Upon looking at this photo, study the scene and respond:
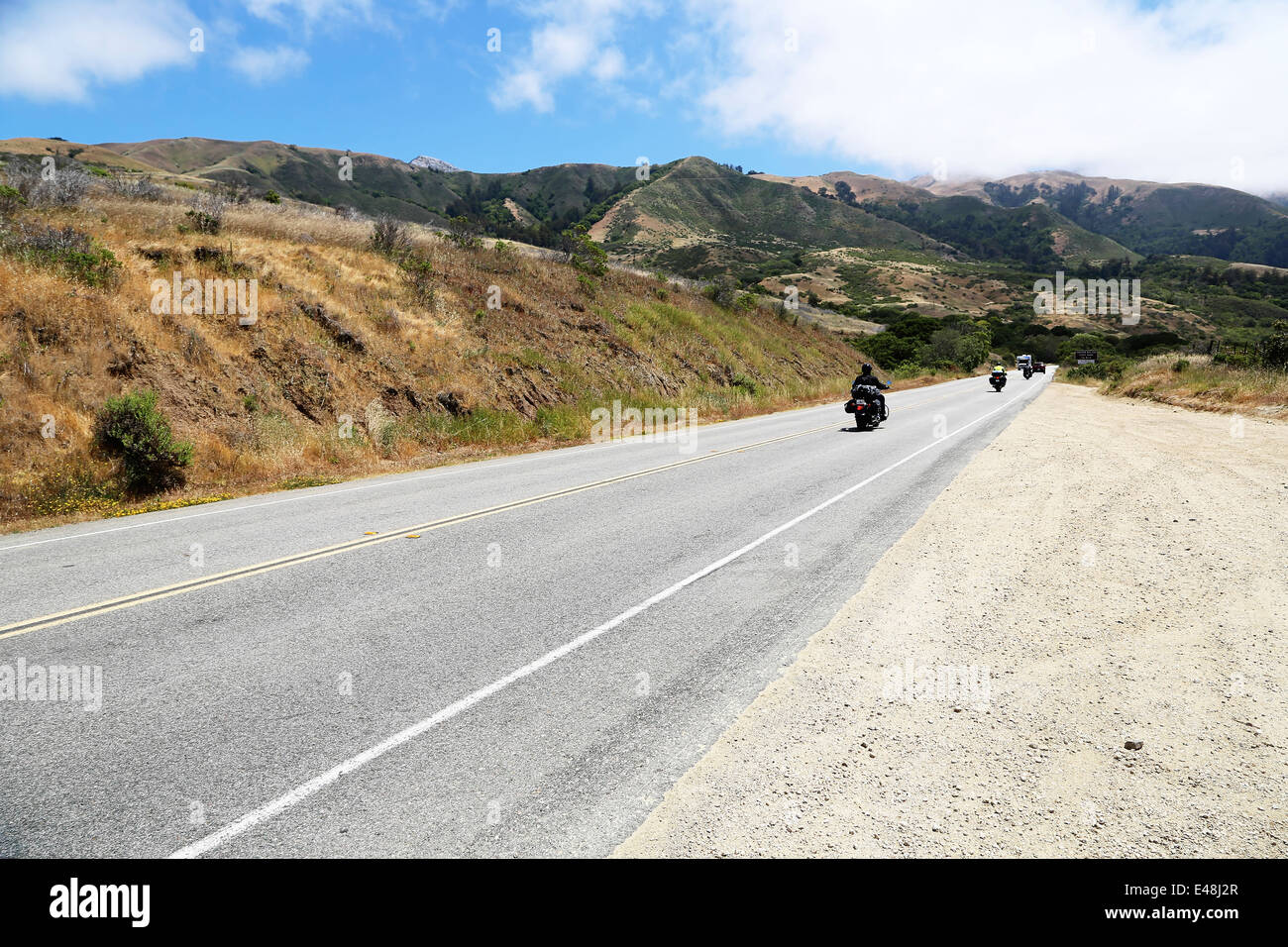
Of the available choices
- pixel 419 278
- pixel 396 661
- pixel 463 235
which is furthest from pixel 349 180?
pixel 396 661

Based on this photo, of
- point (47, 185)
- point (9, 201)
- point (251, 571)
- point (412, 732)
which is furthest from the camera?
point (47, 185)

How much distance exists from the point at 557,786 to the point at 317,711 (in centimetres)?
167

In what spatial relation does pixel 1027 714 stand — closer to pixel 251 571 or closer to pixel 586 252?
pixel 251 571

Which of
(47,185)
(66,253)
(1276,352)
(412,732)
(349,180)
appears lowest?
(412,732)

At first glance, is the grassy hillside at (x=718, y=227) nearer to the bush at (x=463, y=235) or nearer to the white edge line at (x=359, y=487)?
the bush at (x=463, y=235)

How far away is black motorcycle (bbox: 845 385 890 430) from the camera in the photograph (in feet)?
61.8

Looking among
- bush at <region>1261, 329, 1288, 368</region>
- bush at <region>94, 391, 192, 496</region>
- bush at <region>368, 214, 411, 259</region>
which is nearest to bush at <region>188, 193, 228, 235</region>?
bush at <region>368, 214, 411, 259</region>

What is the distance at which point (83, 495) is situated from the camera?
961 cm

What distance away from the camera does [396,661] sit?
441 cm

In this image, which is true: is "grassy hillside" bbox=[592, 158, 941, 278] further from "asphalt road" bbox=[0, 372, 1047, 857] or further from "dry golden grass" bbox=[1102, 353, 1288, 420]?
"asphalt road" bbox=[0, 372, 1047, 857]

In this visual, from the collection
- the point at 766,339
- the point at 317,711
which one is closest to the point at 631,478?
the point at 317,711

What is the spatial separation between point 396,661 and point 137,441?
918 centimetres
